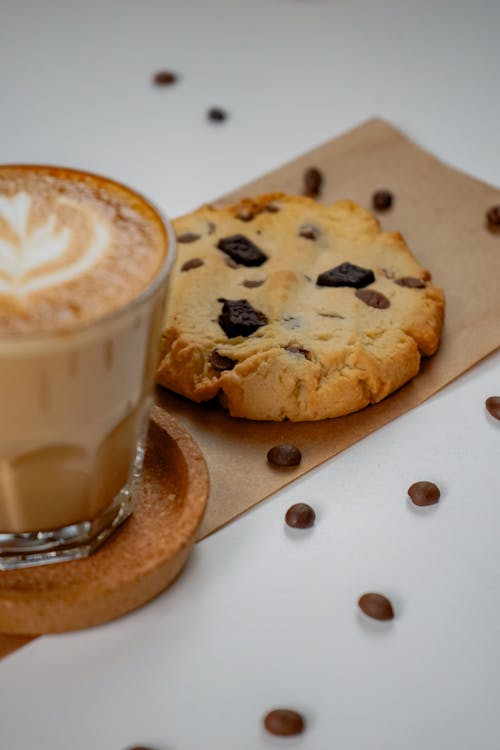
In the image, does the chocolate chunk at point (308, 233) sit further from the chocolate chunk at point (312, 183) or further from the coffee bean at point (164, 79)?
the coffee bean at point (164, 79)

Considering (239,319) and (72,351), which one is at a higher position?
(72,351)

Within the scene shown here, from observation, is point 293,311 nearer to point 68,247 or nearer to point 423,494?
point 423,494

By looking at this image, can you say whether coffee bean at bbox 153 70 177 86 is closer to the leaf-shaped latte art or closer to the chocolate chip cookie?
the chocolate chip cookie

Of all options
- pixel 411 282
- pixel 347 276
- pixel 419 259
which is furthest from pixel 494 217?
pixel 347 276

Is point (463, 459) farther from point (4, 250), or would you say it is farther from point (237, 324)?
point (4, 250)

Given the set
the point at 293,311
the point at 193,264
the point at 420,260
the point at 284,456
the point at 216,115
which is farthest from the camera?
the point at 216,115

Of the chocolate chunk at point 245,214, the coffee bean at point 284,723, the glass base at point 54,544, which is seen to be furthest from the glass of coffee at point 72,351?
the chocolate chunk at point 245,214
